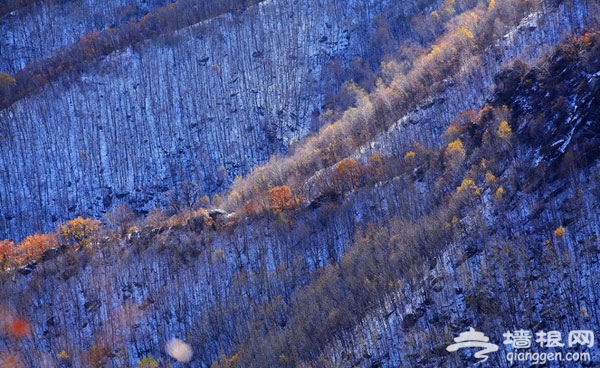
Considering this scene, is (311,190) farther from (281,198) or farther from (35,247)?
(35,247)

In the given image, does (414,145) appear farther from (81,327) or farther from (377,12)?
(377,12)

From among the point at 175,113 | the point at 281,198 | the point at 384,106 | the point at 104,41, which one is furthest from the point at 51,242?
the point at 104,41

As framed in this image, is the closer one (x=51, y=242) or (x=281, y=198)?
(x=281, y=198)

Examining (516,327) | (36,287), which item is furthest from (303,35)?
(516,327)

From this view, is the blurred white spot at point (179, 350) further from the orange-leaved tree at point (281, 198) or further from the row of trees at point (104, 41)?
the row of trees at point (104, 41)

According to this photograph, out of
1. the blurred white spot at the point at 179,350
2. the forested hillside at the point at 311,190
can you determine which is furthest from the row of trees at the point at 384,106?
the blurred white spot at the point at 179,350
